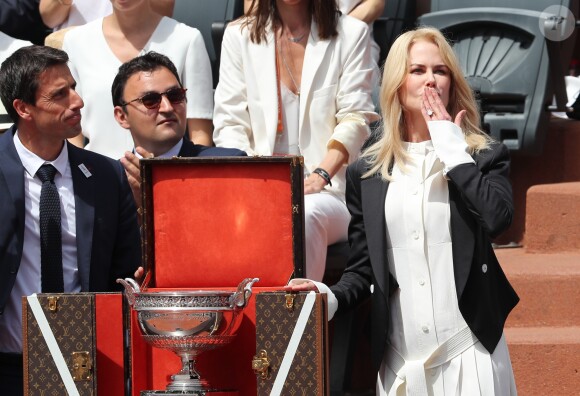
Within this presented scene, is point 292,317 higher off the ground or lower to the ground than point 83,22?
lower

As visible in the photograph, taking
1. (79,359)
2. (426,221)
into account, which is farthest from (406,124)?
(79,359)

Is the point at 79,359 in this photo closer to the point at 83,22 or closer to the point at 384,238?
the point at 384,238

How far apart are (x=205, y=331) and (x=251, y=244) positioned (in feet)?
1.59

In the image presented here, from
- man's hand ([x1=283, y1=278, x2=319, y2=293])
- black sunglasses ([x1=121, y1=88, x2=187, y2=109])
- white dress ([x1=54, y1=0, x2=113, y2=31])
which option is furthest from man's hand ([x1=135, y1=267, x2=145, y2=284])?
white dress ([x1=54, y1=0, x2=113, y2=31])

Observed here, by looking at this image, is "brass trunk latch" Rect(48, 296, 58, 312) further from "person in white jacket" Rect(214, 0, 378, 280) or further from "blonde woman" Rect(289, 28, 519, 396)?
"person in white jacket" Rect(214, 0, 378, 280)

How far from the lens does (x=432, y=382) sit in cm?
412

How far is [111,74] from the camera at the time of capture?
627 centimetres

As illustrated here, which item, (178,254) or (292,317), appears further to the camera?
(178,254)

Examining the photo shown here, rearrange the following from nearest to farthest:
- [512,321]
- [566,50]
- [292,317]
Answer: [292,317], [512,321], [566,50]

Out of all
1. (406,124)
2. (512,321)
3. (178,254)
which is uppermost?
(406,124)

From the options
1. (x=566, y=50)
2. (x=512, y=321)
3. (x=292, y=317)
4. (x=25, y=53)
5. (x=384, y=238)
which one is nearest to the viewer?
(x=292, y=317)

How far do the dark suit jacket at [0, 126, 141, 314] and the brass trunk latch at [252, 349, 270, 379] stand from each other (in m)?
0.85

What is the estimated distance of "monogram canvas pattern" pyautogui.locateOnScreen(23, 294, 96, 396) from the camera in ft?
13.1

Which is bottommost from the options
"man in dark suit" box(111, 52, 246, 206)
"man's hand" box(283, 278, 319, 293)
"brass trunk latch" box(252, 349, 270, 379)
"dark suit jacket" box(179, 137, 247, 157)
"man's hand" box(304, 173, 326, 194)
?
"brass trunk latch" box(252, 349, 270, 379)
